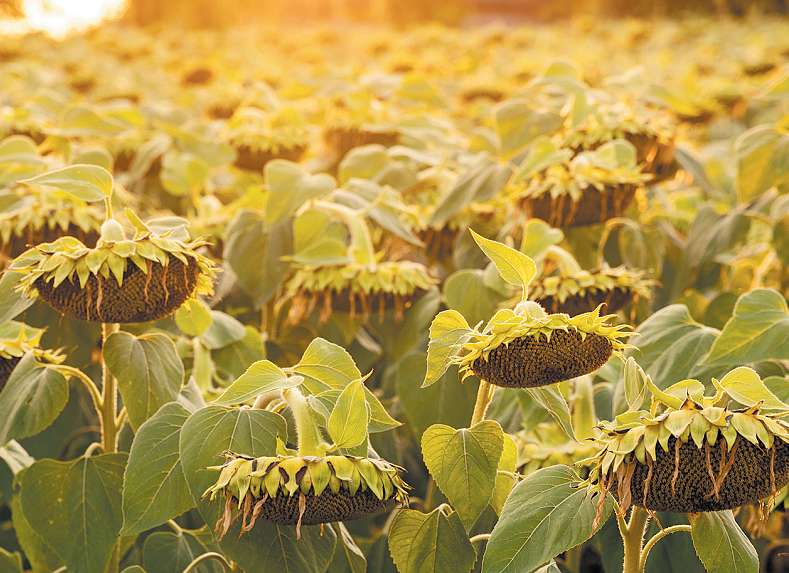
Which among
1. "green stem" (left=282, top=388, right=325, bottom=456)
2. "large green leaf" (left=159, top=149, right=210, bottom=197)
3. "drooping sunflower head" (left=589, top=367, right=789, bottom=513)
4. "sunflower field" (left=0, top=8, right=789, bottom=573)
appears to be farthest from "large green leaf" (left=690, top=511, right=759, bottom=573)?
"large green leaf" (left=159, top=149, right=210, bottom=197)

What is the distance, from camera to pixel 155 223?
1433 millimetres

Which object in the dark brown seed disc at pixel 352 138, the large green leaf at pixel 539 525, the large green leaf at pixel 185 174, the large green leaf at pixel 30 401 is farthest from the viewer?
the dark brown seed disc at pixel 352 138

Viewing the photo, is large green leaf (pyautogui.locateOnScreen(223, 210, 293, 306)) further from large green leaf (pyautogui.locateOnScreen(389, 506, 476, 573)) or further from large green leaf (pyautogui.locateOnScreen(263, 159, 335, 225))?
large green leaf (pyautogui.locateOnScreen(389, 506, 476, 573))

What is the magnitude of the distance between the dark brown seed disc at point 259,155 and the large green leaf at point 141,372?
0.95 meters

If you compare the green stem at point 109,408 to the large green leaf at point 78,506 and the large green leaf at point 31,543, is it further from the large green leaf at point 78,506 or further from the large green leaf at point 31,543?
the large green leaf at point 31,543

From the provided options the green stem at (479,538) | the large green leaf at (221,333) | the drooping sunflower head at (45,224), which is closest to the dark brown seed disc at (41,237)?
the drooping sunflower head at (45,224)

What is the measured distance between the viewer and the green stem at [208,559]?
1296 millimetres

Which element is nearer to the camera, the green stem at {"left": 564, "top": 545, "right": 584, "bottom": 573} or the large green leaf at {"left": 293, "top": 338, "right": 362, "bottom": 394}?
the large green leaf at {"left": 293, "top": 338, "right": 362, "bottom": 394}

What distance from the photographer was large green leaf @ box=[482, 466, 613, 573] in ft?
3.59

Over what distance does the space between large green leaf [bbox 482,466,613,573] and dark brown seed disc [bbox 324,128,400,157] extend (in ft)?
4.42

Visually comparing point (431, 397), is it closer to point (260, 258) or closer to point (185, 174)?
point (260, 258)

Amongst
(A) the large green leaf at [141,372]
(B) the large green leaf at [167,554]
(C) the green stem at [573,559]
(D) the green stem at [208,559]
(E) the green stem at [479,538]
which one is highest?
(A) the large green leaf at [141,372]

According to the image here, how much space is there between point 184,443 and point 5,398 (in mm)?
284

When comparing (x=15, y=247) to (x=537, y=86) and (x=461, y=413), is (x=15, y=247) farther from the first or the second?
(x=537, y=86)
